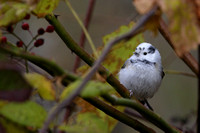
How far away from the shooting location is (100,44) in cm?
314

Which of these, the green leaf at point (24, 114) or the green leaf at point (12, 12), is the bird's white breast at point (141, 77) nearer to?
the green leaf at point (12, 12)

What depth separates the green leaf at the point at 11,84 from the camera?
0.52m

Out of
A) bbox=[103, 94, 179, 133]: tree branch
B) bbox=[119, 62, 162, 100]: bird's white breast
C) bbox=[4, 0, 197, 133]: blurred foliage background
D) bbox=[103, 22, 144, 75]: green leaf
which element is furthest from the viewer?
bbox=[4, 0, 197, 133]: blurred foliage background

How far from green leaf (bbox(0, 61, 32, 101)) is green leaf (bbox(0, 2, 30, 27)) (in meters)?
0.17

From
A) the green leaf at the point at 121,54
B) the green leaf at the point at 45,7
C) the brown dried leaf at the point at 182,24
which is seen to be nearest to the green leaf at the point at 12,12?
the green leaf at the point at 45,7

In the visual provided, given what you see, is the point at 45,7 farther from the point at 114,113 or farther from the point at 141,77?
the point at 141,77

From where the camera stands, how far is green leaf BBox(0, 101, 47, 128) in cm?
52

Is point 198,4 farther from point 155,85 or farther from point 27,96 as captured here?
point 155,85

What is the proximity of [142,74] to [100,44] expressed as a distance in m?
0.83

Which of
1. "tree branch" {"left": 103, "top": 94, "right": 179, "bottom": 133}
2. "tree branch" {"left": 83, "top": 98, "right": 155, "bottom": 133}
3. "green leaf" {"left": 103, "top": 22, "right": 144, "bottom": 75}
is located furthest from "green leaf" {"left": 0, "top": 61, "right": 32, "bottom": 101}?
Answer: "green leaf" {"left": 103, "top": 22, "right": 144, "bottom": 75}

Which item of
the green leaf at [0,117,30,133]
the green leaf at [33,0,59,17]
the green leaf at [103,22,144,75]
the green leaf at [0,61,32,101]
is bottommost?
the green leaf at [103,22,144,75]

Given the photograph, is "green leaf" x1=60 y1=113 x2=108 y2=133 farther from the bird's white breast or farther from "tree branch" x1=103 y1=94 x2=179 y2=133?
the bird's white breast

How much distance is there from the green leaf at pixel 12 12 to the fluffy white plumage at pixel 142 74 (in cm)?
173

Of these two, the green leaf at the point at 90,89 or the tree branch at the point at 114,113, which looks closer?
the green leaf at the point at 90,89
